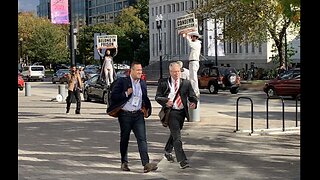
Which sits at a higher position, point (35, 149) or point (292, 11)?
point (292, 11)

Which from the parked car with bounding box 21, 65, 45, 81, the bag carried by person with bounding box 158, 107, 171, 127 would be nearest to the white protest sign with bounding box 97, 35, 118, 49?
the bag carried by person with bounding box 158, 107, 171, 127

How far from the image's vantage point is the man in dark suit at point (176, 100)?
940 cm

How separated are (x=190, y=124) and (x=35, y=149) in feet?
18.4

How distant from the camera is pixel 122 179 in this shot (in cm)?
860

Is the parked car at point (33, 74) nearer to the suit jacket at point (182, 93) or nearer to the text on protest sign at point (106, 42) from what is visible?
the text on protest sign at point (106, 42)

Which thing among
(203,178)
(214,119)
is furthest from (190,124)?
(203,178)

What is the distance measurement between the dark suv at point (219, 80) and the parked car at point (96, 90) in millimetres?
9591

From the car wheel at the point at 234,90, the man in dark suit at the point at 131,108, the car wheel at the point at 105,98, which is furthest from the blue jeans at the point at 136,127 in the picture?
the car wheel at the point at 234,90

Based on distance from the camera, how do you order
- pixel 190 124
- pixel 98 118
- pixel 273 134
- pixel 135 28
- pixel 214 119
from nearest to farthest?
1. pixel 273 134
2. pixel 190 124
3. pixel 214 119
4. pixel 98 118
5. pixel 135 28

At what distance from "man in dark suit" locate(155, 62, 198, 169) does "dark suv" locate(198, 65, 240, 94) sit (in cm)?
2576

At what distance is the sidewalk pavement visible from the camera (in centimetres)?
902

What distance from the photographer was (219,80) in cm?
3553
